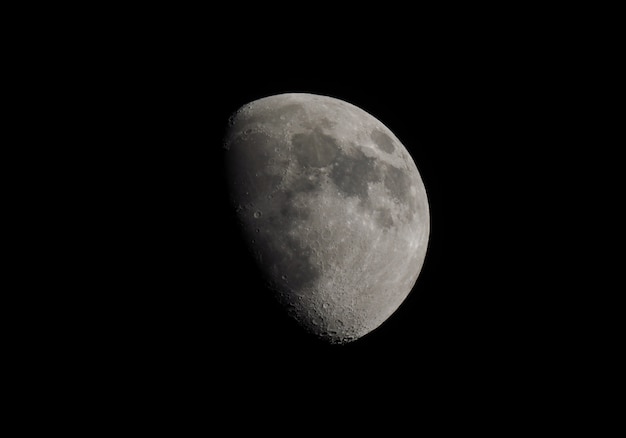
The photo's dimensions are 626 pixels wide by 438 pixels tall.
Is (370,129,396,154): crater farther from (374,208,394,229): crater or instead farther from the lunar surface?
(374,208,394,229): crater

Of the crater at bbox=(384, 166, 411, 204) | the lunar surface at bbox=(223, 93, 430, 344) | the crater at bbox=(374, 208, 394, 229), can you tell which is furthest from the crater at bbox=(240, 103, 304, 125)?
the crater at bbox=(374, 208, 394, 229)

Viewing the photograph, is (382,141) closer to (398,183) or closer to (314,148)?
(398,183)

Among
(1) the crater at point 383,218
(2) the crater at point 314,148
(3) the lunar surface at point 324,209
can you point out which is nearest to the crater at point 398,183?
(3) the lunar surface at point 324,209

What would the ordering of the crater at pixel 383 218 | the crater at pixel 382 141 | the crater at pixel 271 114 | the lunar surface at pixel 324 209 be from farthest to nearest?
1. the crater at pixel 382 141
2. the crater at pixel 271 114
3. the crater at pixel 383 218
4. the lunar surface at pixel 324 209

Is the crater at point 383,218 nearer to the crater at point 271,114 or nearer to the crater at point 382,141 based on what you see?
the crater at point 382,141

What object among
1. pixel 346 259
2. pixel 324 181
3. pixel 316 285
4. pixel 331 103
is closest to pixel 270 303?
pixel 316 285

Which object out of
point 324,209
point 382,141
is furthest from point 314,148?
point 382,141
